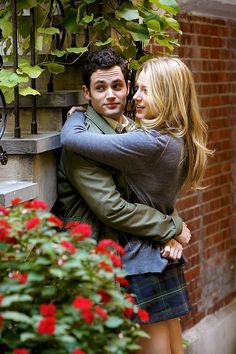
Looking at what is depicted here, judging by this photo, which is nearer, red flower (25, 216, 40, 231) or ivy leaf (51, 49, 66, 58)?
red flower (25, 216, 40, 231)

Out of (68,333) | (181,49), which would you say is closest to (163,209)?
(68,333)

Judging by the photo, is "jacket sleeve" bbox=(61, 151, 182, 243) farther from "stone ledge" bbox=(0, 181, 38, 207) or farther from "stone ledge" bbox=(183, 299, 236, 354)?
"stone ledge" bbox=(183, 299, 236, 354)

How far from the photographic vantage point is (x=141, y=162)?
383 cm

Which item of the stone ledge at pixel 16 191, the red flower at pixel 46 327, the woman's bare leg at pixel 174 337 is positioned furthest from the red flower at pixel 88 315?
the woman's bare leg at pixel 174 337

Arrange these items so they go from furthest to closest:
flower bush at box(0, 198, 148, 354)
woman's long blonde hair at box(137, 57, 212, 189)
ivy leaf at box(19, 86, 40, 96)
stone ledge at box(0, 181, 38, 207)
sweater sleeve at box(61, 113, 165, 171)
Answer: ivy leaf at box(19, 86, 40, 96) → woman's long blonde hair at box(137, 57, 212, 189) → sweater sleeve at box(61, 113, 165, 171) → stone ledge at box(0, 181, 38, 207) → flower bush at box(0, 198, 148, 354)

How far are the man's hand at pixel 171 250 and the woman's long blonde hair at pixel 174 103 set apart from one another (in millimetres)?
391

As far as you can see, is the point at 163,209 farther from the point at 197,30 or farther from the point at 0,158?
the point at 197,30

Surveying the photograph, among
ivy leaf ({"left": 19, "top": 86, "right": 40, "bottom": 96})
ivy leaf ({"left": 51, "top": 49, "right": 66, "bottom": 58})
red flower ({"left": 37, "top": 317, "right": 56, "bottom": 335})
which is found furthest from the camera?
ivy leaf ({"left": 51, "top": 49, "right": 66, "bottom": 58})

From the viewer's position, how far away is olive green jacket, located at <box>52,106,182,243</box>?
385cm

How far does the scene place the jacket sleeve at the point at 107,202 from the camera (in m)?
3.84

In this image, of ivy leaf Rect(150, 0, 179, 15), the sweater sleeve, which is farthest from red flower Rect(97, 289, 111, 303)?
ivy leaf Rect(150, 0, 179, 15)

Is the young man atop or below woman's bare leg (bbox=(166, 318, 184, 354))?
atop

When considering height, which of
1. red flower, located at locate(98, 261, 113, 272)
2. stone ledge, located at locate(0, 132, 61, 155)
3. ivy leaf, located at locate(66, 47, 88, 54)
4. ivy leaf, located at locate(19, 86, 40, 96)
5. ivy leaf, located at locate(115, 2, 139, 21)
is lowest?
red flower, located at locate(98, 261, 113, 272)

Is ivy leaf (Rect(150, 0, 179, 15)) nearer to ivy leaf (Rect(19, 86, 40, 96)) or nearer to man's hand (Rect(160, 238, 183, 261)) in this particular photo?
ivy leaf (Rect(19, 86, 40, 96))
